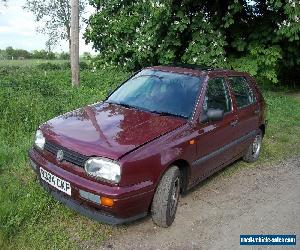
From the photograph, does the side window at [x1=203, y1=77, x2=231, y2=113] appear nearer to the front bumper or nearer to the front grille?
the front bumper

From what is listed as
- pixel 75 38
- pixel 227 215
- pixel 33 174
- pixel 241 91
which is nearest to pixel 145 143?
pixel 227 215

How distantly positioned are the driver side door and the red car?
0.04ft

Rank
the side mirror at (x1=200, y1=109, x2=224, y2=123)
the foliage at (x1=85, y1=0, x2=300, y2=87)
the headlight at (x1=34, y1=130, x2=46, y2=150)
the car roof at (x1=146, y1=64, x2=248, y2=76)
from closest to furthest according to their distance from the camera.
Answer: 1. the headlight at (x1=34, y1=130, x2=46, y2=150)
2. the side mirror at (x1=200, y1=109, x2=224, y2=123)
3. the car roof at (x1=146, y1=64, x2=248, y2=76)
4. the foliage at (x1=85, y1=0, x2=300, y2=87)

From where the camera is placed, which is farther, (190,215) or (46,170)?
(190,215)

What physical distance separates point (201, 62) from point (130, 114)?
828cm

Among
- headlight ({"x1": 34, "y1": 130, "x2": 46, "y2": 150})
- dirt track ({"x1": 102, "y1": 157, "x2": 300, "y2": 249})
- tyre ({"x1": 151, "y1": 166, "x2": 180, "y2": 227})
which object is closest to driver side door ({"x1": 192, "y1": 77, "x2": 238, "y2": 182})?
dirt track ({"x1": 102, "y1": 157, "x2": 300, "y2": 249})

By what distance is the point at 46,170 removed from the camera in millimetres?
4172

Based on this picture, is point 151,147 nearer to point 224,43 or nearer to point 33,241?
point 33,241

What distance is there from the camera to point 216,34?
1274 cm

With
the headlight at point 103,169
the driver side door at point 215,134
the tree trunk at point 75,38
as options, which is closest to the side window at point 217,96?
the driver side door at point 215,134

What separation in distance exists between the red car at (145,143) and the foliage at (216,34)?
22.3 feet

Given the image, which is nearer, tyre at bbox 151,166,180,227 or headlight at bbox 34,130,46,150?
tyre at bbox 151,166,180,227

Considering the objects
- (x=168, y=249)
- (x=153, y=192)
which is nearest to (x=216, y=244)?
(x=168, y=249)

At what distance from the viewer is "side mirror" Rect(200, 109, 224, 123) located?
4789 millimetres
